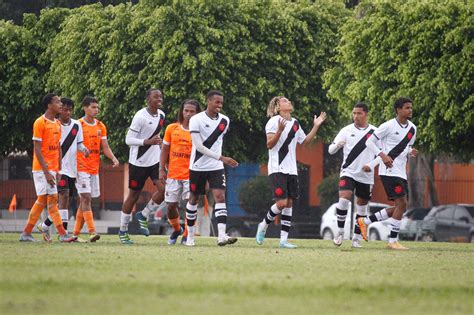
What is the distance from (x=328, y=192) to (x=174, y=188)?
33.0 m

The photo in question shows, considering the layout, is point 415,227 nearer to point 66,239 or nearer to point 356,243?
point 356,243

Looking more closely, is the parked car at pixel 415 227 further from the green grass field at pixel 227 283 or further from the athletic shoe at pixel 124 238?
the green grass field at pixel 227 283

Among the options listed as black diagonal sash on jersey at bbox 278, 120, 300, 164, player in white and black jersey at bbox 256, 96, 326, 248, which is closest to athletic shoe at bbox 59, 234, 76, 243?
player in white and black jersey at bbox 256, 96, 326, 248

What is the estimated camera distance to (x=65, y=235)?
62.5 ft

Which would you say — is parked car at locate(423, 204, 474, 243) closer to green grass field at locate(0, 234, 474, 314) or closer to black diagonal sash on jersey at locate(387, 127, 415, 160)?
black diagonal sash on jersey at locate(387, 127, 415, 160)

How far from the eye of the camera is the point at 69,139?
19281 mm

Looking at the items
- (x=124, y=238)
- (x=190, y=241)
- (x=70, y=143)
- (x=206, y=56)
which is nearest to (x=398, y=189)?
(x=190, y=241)

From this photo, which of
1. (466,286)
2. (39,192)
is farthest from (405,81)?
(466,286)

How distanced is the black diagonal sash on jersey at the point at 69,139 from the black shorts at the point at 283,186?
123 inches

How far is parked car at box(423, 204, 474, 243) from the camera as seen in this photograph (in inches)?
1631

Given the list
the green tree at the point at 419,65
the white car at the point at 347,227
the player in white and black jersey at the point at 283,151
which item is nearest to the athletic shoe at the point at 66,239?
the player in white and black jersey at the point at 283,151

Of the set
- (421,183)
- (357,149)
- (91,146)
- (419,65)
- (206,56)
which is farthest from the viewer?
(421,183)

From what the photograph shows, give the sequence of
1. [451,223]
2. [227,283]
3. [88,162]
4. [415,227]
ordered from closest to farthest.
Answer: [227,283]
[88,162]
[451,223]
[415,227]

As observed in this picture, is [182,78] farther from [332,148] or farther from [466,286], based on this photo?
[466,286]
